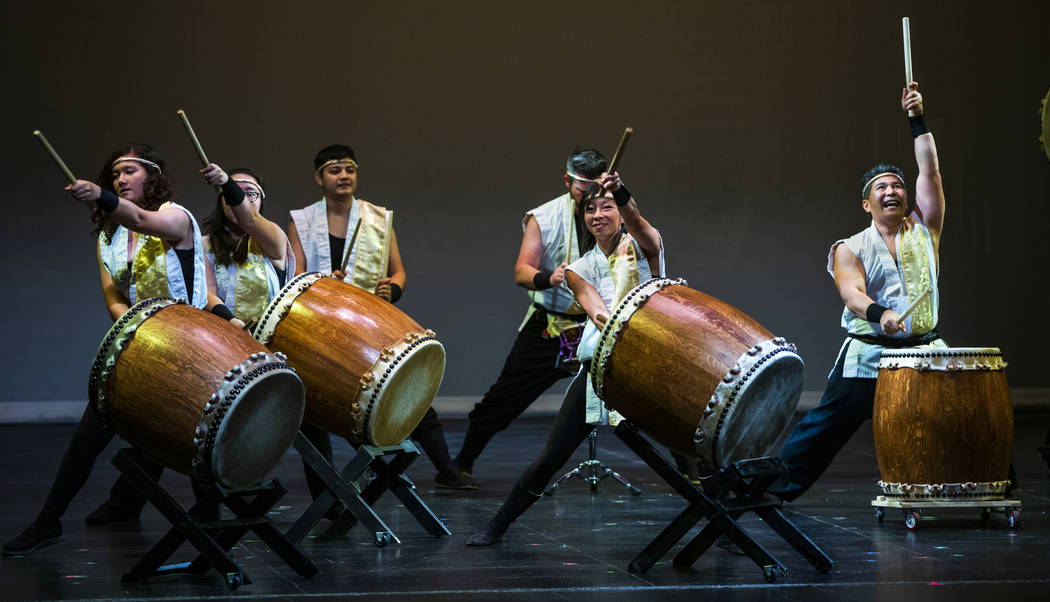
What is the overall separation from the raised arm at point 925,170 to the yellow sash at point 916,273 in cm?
6

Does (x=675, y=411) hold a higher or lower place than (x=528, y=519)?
higher

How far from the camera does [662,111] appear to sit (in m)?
7.96

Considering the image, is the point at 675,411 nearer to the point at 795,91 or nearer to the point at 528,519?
the point at 528,519

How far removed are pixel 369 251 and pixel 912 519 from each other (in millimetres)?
2239

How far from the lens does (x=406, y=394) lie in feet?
11.6

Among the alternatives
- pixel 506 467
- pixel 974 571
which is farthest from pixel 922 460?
pixel 506 467

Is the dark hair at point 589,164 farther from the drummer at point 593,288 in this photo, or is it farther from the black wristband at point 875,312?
the black wristband at point 875,312

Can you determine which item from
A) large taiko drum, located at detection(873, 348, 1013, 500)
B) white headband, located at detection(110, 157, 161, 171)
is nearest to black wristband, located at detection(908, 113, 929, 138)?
large taiko drum, located at detection(873, 348, 1013, 500)

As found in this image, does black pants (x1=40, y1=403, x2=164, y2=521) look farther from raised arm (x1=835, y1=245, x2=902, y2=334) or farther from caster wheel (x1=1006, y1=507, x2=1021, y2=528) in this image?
caster wheel (x1=1006, y1=507, x2=1021, y2=528)

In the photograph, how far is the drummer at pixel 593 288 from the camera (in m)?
3.38

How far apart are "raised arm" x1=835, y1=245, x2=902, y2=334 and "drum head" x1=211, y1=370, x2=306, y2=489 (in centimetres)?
184

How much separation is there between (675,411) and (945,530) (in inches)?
50.6

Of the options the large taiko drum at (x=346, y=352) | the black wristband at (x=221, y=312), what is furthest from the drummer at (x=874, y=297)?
the black wristband at (x=221, y=312)

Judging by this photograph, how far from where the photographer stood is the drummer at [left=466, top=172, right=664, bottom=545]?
338 cm
